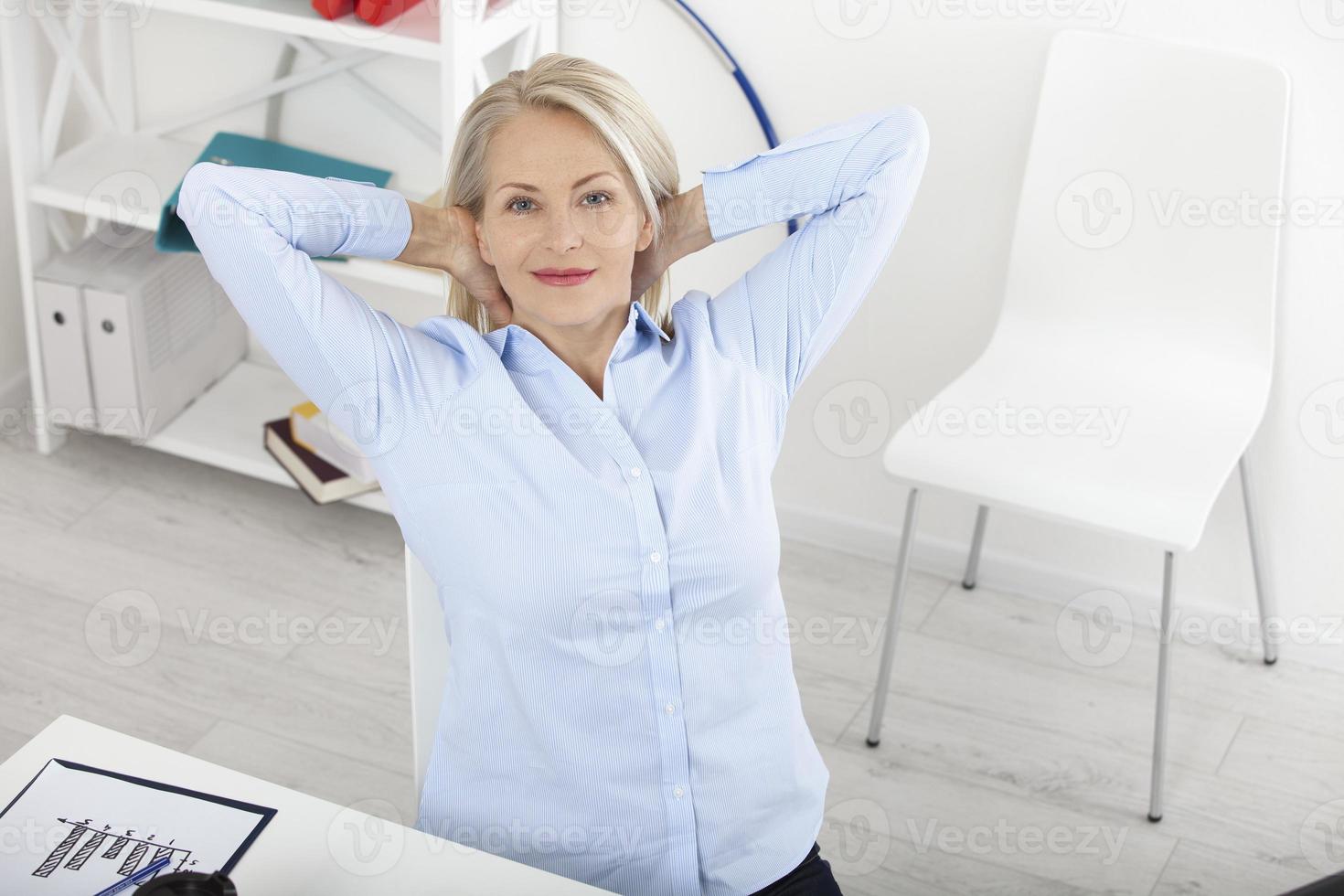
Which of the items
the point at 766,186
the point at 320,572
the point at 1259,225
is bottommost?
the point at 320,572

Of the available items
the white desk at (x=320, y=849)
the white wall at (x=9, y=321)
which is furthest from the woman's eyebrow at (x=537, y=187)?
the white wall at (x=9, y=321)

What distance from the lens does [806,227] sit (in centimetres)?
155

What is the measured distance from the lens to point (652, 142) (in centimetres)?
146

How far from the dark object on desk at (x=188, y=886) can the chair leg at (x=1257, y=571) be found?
1857 millimetres

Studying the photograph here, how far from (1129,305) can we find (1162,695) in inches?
24.5

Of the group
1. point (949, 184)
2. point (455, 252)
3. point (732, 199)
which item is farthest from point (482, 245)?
point (949, 184)

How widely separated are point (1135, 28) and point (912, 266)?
1.73ft

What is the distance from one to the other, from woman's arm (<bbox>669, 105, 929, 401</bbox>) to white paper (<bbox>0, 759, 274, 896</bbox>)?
2.18ft

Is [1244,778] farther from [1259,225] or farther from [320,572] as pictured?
[320,572]

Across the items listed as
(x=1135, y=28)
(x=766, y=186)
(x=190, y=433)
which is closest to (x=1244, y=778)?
(x=1135, y=28)

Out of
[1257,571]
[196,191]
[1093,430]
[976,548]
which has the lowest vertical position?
[976,548]

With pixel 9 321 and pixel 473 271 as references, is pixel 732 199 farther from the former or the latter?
pixel 9 321

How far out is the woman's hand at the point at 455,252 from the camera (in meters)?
1.45

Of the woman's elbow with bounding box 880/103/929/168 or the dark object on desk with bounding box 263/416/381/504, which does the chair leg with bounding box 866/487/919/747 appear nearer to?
the woman's elbow with bounding box 880/103/929/168
